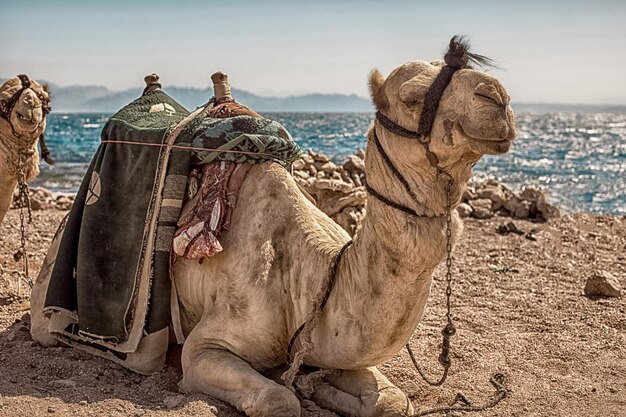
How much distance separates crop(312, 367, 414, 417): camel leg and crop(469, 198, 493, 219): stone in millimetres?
7814

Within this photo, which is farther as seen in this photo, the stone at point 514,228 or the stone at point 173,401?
the stone at point 514,228

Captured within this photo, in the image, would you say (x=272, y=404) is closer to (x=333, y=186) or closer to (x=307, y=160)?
(x=333, y=186)

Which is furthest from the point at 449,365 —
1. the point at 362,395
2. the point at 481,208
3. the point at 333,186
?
the point at 481,208

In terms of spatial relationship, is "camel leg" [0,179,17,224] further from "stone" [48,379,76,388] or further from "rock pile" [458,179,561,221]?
"rock pile" [458,179,561,221]

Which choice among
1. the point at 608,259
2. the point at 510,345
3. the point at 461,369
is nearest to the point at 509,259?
the point at 608,259

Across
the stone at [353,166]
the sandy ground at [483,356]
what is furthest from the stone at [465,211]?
the sandy ground at [483,356]

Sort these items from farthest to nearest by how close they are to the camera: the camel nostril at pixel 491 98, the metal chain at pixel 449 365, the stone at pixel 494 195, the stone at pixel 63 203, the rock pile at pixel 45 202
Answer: the stone at pixel 63 203 → the rock pile at pixel 45 202 → the stone at pixel 494 195 → the metal chain at pixel 449 365 → the camel nostril at pixel 491 98

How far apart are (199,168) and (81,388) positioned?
1425 mm

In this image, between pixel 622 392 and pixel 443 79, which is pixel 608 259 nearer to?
pixel 622 392

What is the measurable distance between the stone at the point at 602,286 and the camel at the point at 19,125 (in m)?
4.87

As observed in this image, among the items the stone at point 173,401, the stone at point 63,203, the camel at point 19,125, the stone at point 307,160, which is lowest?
the stone at point 63,203

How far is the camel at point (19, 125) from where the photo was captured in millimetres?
6066

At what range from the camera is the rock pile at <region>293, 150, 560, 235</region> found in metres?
8.98

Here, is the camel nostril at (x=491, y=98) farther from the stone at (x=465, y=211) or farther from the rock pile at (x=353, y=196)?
the stone at (x=465, y=211)
